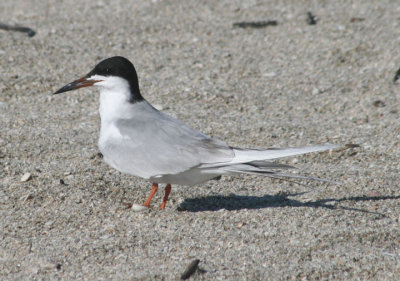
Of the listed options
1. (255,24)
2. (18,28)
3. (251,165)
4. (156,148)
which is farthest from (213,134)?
(18,28)

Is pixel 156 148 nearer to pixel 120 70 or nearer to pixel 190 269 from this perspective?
pixel 120 70

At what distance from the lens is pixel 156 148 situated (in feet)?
11.9

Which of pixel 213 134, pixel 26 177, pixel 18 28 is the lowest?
pixel 18 28

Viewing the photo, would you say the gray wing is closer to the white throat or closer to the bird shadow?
the white throat

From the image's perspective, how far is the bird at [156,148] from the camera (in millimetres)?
3455

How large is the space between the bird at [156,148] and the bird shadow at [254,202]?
0.66ft

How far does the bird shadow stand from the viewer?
12.4 feet

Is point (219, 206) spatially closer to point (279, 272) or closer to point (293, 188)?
point (293, 188)

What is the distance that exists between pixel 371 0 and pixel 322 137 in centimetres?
359

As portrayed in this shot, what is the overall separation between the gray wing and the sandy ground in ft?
0.95

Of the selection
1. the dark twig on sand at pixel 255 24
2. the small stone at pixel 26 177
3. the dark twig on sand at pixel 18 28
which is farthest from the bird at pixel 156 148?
the dark twig on sand at pixel 255 24

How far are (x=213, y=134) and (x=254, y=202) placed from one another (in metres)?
1.20

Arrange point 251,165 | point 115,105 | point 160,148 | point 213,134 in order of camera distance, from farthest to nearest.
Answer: point 213,134 < point 115,105 < point 160,148 < point 251,165

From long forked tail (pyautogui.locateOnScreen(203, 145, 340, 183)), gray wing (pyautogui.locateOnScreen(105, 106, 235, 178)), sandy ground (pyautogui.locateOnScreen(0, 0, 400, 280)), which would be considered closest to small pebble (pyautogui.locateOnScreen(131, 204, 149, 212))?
sandy ground (pyautogui.locateOnScreen(0, 0, 400, 280))
